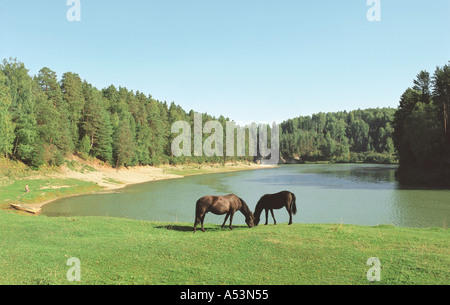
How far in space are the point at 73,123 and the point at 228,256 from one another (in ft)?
220

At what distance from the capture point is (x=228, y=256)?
1151 cm

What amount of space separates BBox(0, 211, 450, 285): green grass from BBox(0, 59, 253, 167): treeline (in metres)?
38.1

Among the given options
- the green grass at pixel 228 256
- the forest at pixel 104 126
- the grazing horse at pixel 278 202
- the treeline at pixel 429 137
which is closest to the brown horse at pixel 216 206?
the green grass at pixel 228 256

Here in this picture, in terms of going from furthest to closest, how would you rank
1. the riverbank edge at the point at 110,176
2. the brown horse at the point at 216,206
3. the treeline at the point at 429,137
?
the treeline at the point at 429,137 → the riverbank edge at the point at 110,176 → the brown horse at the point at 216,206

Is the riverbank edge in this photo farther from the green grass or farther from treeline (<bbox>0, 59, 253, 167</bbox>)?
the green grass

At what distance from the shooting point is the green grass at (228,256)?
9500 mm

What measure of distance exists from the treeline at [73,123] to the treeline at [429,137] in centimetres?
6585

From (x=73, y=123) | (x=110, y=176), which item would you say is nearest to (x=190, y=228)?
(x=110, y=176)

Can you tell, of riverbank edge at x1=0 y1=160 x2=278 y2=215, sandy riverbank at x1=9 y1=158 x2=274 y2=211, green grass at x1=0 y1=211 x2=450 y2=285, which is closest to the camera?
green grass at x1=0 y1=211 x2=450 y2=285

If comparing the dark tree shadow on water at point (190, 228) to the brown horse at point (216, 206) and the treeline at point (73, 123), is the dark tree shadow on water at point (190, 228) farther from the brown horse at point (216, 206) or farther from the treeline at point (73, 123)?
the treeline at point (73, 123)

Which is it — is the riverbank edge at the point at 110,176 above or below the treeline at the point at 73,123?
below

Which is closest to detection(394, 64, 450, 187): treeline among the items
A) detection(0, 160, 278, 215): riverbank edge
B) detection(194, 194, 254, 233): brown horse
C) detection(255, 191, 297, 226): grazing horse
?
detection(255, 191, 297, 226): grazing horse

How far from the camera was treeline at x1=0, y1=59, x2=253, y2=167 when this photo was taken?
155ft
